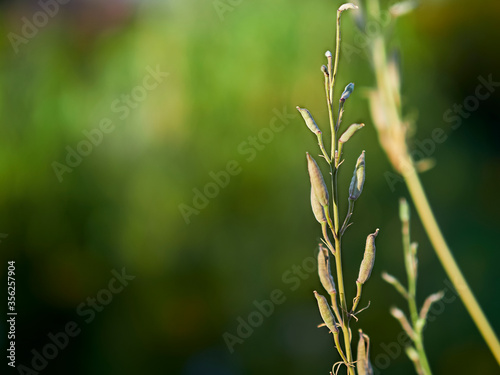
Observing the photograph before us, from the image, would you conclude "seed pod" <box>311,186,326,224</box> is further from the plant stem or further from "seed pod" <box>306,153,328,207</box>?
the plant stem

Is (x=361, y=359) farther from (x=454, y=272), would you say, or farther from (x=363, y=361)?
(x=454, y=272)

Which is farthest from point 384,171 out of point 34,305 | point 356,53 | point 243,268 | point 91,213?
point 34,305

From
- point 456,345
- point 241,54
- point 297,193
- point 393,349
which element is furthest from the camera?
point 241,54

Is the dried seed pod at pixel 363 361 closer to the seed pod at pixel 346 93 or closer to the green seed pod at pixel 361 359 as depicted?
the green seed pod at pixel 361 359

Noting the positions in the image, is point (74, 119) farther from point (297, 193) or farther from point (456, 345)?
point (456, 345)

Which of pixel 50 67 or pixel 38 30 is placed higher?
pixel 38 30

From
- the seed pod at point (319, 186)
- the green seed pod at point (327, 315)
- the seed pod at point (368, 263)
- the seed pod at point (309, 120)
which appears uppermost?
the seed pod at point (309, 120)

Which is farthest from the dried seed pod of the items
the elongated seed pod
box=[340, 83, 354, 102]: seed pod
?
box=[340, 83, 354, 102]: seed pod

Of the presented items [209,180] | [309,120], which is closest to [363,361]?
[309,120]

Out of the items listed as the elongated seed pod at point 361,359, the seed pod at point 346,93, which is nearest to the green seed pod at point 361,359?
the elongated seed pod at point 361,359
